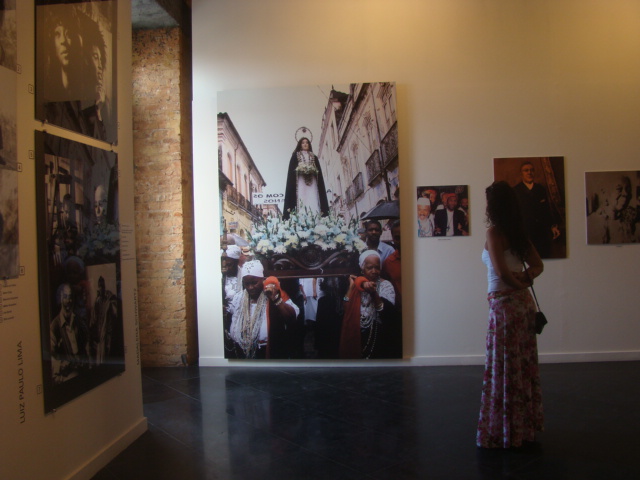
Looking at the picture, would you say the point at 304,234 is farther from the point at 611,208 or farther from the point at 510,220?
the point at 611,208

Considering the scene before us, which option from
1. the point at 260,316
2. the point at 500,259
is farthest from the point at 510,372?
the point at 260,316

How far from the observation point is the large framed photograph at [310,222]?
647 cm

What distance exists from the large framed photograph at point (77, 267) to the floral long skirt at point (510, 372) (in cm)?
292

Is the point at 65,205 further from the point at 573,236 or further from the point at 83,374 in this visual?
the point at 573,236

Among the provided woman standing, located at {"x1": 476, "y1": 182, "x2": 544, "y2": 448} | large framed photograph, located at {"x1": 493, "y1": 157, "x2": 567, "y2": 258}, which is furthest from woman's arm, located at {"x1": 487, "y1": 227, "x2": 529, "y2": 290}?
large framed photograph, located at {"x1": 493, "y1": 157, "x2": 567, "y2": 258}

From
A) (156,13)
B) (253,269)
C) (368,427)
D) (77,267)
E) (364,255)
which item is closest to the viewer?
(77,267)

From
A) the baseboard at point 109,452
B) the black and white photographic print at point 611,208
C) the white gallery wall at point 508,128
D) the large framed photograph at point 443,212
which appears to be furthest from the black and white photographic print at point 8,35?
the black and white photographic print at point 611,208

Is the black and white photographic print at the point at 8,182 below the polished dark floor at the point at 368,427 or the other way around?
the other way around

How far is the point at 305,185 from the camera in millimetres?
6559

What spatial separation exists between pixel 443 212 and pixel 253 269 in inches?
98.9

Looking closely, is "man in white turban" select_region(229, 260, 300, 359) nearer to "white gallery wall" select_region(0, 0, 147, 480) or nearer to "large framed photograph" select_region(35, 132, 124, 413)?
"large framed photograph" select_region(35, 132, 124, 413)

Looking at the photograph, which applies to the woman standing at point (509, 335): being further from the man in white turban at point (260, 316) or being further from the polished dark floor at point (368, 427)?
the man in white turban at point (260, 316)

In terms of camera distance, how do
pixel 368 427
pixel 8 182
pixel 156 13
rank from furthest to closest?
pixel 156 13 < pixel 368 427 < pixel 8 182

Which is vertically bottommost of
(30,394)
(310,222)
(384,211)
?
(30,394)
